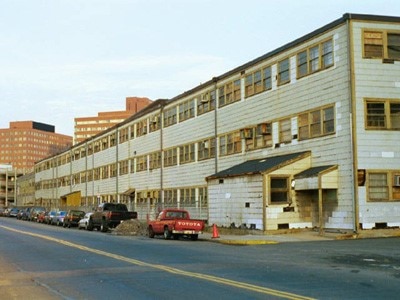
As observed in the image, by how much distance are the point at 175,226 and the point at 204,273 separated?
615 inches

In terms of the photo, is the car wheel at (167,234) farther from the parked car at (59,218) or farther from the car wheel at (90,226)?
the parked car at (59,218)

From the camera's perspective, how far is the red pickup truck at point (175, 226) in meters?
29.2

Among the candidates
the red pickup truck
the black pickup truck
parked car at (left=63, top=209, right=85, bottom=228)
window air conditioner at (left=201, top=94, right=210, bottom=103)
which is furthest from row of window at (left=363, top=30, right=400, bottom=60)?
parked car at (left=63, top=209, right=85, bottom=228)

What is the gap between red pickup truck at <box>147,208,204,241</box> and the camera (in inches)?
1149

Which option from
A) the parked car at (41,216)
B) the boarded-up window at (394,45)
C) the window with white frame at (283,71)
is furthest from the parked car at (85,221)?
the boarded-up window at (394,45)

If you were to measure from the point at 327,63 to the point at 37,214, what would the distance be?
48.0 m

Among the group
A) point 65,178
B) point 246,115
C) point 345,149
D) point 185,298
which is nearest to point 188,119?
point 246,115

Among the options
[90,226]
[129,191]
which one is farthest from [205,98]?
[129,191]

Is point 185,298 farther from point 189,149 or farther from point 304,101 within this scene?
point 189,149

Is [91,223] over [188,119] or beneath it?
beneath

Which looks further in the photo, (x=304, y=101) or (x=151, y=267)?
(x=304, y=101)

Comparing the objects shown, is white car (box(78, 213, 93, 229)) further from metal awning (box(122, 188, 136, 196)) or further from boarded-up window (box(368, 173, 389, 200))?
boarded-up window (box(368, 173, 389, 200))

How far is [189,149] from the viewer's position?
46.1m

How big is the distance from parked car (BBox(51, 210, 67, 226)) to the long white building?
15.7 metres
